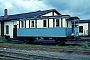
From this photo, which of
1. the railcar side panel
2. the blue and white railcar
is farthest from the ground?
the blue and white railcar

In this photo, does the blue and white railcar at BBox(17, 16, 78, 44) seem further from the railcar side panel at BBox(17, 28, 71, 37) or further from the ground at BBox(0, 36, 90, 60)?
the ground at BBox(0, 36, 90, 60)

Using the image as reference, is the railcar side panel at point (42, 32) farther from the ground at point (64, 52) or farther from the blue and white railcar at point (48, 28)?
the ground at point (64, 52)

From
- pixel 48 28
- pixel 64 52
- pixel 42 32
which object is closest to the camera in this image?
pixel 64 52

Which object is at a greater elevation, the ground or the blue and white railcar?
the blue and white railcar

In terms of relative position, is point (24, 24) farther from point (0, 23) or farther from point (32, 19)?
point (0, 23)

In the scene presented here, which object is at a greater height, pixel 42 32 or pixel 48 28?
pixel 48 28

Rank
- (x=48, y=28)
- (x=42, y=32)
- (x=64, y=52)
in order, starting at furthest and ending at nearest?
(x=42, y=32), (x=48, y=28), (x=64, y=52)

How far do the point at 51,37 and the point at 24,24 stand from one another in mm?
4369

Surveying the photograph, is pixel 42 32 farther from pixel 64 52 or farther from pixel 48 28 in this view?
pixel 64 52

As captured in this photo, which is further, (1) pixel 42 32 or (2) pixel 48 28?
(1) pixel 42 32

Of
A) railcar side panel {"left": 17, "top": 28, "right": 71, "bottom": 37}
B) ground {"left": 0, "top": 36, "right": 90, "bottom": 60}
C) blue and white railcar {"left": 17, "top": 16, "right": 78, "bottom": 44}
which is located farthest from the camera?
blue and white railcar {"left": 17, "top": 16, "right": 78, "bottom": 44}

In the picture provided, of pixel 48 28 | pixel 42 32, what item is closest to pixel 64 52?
pixel 48 28

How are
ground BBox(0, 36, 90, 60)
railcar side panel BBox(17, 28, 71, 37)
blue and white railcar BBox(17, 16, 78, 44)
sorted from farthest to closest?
blue and white railcar BBox(17, 16, 78, 44)
railcar side panel BBox(17, 28, 71, 37)
ground BBox(0, 36, 90, 60)

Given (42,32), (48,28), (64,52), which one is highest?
(48,28)
